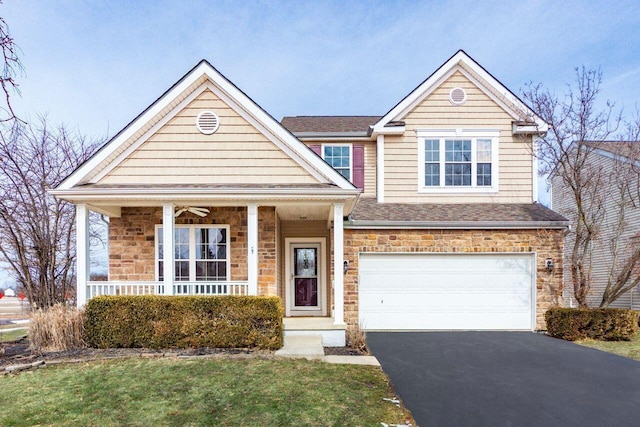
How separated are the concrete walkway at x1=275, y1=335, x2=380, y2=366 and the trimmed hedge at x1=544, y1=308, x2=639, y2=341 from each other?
5.45 metres

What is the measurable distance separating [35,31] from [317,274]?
8.95 m

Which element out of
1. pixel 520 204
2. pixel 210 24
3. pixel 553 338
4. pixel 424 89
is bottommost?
pixel 553 338

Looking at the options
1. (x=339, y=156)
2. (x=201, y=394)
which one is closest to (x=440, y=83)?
(x=339, y=156)

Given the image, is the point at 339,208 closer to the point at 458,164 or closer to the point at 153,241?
the point at 153,241

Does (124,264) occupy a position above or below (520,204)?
below

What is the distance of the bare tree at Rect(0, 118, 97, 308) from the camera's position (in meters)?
10.8

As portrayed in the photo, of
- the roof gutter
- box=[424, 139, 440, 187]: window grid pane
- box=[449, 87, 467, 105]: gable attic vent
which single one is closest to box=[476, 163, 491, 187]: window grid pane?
box=[424, 139, 440, 187]: window grid pane

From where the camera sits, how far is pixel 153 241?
10.1 meters

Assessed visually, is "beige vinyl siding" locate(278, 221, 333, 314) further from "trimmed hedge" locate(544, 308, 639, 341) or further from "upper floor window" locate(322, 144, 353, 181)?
"trimmed hedge" locate(544, 308, 639, 341)

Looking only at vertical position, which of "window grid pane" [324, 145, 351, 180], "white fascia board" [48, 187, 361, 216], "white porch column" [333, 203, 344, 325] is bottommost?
"white porch column" [333, 203, 344, 325]

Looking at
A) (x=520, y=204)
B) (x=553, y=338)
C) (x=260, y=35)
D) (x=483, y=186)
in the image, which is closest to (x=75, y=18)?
(x=260, y=35)

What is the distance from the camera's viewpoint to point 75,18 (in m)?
8.03

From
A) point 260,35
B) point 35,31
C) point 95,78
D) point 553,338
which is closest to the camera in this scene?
point 35,31

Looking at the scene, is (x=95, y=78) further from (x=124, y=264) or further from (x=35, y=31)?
(x=35, y=31)
